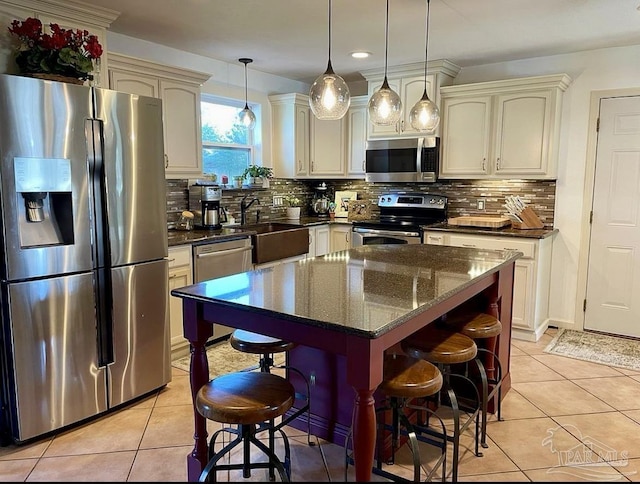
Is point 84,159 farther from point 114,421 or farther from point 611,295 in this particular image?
point 611,295

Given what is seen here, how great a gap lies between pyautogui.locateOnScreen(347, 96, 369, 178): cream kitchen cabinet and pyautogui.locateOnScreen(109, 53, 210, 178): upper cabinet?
180cm

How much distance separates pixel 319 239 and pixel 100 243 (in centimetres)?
269

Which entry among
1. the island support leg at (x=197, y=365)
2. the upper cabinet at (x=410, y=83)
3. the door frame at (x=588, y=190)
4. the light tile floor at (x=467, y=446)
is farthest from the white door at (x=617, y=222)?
the island support leg at (x=197, y=365)

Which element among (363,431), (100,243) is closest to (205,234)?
(100,243)

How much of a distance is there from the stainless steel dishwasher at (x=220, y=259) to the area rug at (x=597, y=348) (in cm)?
260

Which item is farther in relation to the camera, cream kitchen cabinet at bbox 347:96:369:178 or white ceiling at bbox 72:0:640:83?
cream kitchen cabinet at bbox 347:96:369:178

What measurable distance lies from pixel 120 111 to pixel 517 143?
3279 millimetres

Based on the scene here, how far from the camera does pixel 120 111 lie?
8.90 ft

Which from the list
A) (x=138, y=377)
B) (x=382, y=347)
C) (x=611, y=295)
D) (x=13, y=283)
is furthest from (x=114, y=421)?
(x=611, y=295)

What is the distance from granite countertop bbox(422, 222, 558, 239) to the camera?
4008 mm

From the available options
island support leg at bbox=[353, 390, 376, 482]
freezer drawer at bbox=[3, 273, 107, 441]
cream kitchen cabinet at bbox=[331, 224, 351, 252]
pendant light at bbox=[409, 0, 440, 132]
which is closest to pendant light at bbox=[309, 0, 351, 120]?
pendant light at bbox=[409, 0, 440, 132]

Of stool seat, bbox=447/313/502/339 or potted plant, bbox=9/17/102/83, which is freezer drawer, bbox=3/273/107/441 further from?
stool seat, bbox=447/313/502/339

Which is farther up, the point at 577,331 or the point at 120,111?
the point at 120,111

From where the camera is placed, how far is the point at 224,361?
3623mm
